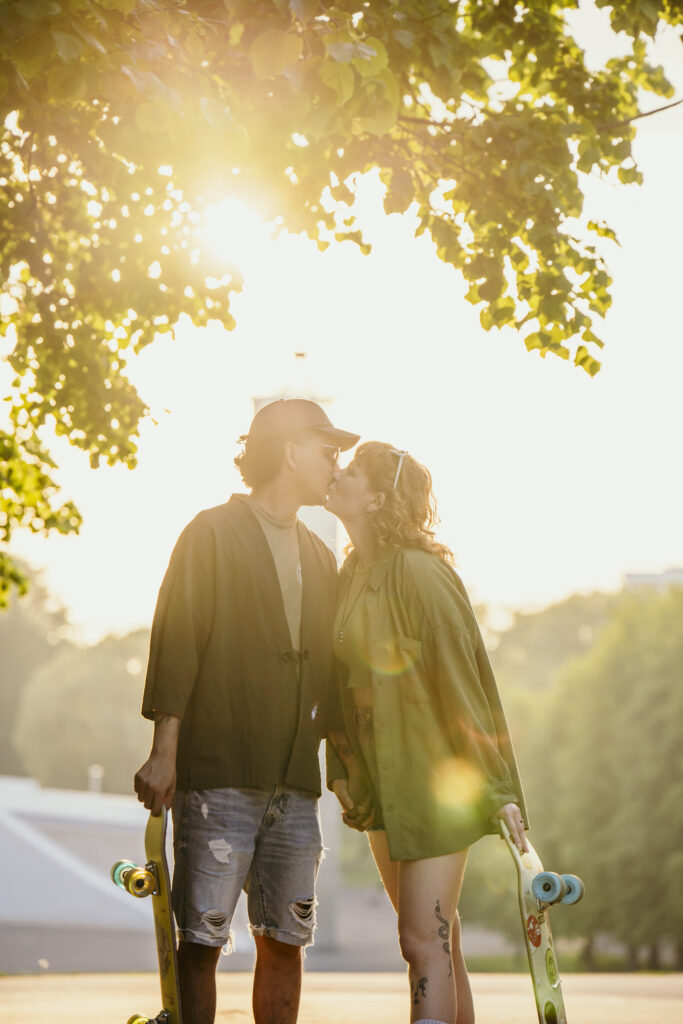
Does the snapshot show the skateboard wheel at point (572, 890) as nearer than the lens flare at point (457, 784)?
Yes

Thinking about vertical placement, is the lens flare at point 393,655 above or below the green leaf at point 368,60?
below

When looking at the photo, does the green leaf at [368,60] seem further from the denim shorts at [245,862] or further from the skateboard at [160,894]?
the skateboard at [160,894]

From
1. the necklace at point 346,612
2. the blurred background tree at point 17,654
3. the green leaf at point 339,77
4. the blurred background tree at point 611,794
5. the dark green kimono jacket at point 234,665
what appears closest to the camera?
the dark green kimono jacket at point 234,665

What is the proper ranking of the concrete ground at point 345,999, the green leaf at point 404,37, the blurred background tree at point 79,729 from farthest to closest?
the blurred background tree at point 79,729, the concrete ground at point 345,999, the green leaf at point 404,37

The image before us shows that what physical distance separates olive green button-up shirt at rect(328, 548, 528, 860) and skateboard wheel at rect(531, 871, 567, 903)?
0.28 m

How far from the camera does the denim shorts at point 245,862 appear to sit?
4.42 metres

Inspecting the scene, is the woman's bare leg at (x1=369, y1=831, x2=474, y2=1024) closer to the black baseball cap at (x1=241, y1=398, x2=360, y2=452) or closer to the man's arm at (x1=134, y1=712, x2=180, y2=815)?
the man's arm at (x1=134, y1=712, x2=180, y2=815)

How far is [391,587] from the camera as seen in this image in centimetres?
470

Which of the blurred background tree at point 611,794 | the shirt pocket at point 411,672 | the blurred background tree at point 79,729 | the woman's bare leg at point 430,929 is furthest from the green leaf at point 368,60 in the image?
the blurred background tree at point 79,729

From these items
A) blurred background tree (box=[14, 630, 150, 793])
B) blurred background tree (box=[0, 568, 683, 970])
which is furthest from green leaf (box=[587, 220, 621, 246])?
blurred background tree (box=[14, 630, 150, 793])

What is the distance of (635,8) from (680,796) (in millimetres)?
26891

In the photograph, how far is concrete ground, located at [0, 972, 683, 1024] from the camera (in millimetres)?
7344

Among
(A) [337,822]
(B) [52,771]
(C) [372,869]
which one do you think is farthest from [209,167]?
(B) [52,771]

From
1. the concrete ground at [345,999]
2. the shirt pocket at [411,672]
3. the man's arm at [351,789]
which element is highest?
the shirt pocket at [411,672]
